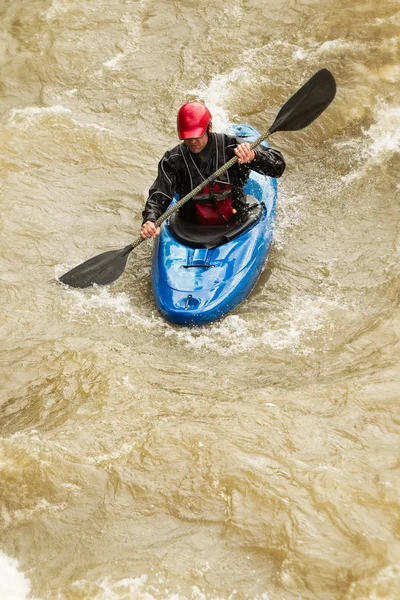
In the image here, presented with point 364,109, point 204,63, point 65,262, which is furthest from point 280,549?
point 204,63

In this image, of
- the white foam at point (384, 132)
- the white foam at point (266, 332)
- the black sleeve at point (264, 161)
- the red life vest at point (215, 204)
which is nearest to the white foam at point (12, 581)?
the white foam at point (266, 332)

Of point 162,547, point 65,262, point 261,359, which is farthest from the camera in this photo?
point 65,262

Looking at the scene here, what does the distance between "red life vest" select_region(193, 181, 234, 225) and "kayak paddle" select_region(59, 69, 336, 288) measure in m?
0.25

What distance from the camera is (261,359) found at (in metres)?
4.80

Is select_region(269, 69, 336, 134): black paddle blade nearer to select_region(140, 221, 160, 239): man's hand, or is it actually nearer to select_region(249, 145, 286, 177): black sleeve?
select_region(249, 145, 286, 177): black sleeve

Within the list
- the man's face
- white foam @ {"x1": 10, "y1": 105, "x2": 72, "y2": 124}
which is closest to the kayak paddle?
the man's face

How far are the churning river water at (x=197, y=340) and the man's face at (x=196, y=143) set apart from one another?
3.82ft

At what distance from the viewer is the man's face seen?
5.02m

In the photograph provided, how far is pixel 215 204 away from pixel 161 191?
1.33 feet

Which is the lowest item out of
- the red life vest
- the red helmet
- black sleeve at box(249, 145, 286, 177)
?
the red life vest

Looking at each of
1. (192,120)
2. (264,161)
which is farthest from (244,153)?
(192,120)

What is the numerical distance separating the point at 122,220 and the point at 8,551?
3381mm

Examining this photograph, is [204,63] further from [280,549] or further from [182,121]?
[280,549]

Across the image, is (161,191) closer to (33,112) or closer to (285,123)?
(285,123)
